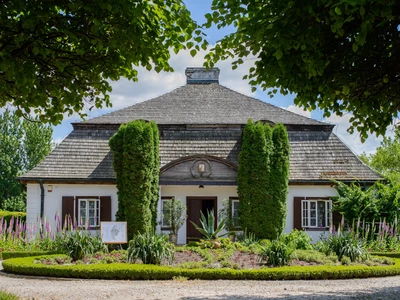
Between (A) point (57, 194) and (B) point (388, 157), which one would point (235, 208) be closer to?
(A) point (57, 194)

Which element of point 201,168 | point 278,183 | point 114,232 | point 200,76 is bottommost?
point 114,232

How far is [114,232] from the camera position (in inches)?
620

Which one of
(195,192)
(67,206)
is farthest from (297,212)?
(67,206)

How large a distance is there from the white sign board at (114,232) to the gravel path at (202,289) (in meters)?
3.35

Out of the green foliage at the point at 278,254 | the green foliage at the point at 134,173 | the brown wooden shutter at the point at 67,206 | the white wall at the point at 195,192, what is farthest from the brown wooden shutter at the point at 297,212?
the brown wooden shutter at the point at 67,206

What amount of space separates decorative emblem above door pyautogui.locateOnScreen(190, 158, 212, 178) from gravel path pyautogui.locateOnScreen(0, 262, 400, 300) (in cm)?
848

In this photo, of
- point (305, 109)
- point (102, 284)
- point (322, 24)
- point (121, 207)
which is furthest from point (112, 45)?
point (121, 207)

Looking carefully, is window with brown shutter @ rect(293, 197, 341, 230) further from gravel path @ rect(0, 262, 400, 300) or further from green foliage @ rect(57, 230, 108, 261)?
green foliage @ rect(57, 230, 108, 261)

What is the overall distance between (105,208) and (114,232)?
16.6ft

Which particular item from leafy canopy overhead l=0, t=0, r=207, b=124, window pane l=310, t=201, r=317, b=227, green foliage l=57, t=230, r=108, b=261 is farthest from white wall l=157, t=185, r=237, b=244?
leafy canopy overhead l=0, t=0, r=207, b=124

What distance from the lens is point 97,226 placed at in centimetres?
2039

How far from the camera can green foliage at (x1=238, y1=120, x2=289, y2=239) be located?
1944 cm

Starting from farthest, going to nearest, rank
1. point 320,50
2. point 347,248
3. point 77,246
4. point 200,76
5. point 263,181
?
point 200,76 → point 263,181 → point 347,248 → point 77,246 → point 320,50

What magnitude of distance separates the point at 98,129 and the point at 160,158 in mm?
3401
